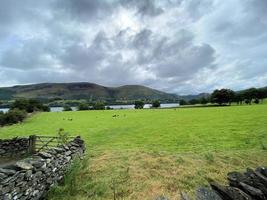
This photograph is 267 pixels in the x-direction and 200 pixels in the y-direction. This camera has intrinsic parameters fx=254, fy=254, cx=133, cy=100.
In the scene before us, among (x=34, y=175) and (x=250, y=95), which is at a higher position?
(x=250, y=95)

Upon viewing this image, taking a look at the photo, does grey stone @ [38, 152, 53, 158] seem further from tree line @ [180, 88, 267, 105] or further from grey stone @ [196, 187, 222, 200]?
tree line @ [180, 88, 267, 105]

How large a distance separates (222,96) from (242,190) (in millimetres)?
112819

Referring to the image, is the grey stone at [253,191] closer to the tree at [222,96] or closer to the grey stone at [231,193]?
the grey stone at [231,193]

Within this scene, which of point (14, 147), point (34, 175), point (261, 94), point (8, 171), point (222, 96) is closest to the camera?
point (8, 171)

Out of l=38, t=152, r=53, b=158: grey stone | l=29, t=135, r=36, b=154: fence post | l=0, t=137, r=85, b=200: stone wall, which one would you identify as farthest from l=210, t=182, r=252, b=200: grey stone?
l=29, t=135, r=36, b=154: fence post

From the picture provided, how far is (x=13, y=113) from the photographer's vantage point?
59281 mm

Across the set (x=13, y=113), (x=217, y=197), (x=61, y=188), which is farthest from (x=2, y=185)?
(x=13, y=113)

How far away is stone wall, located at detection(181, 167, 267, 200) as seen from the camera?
25.4 feet

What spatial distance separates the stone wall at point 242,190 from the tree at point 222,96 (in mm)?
111388

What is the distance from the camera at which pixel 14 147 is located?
22250 millimetres

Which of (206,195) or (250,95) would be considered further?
(250,95)

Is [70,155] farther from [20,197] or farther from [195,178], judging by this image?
[195,178]

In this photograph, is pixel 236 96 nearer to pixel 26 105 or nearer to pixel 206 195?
pixel 26 105

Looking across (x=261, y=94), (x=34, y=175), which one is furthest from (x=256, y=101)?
(x=34, y=175)
